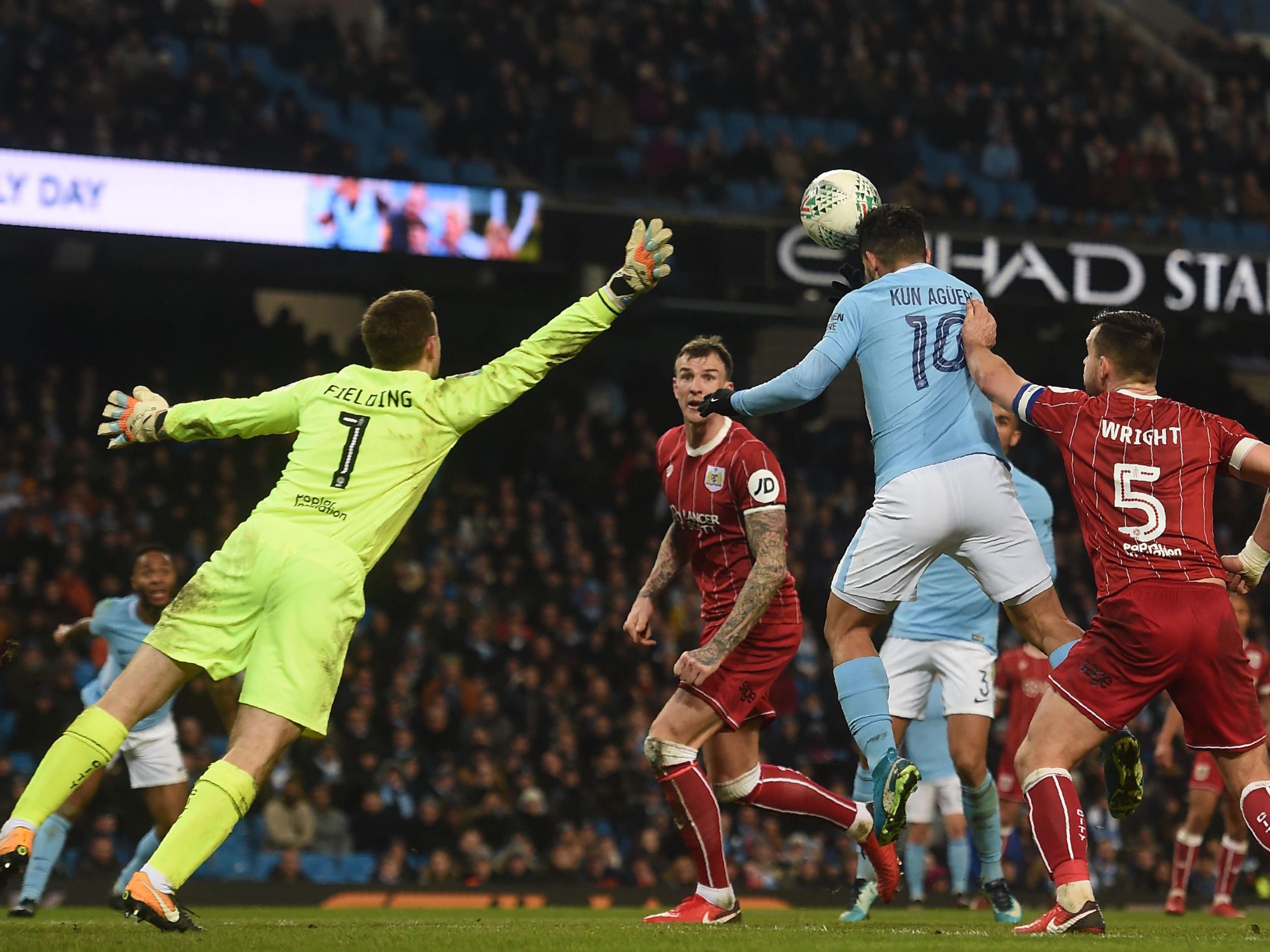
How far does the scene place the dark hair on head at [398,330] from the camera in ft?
19.9

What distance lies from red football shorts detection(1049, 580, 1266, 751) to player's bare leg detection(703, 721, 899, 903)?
1.81m

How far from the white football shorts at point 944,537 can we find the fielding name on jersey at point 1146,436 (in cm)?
60

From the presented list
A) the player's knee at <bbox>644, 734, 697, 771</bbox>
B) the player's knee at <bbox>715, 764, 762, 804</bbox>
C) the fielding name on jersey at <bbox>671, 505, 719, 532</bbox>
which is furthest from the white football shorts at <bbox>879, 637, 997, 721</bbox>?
A: the player's knee at <bbox>644, 734, 697, 771</bbox>

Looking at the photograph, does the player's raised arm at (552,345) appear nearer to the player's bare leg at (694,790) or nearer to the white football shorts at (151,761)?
the player's bare leg at (694,790)

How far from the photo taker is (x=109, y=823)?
12.1 metres

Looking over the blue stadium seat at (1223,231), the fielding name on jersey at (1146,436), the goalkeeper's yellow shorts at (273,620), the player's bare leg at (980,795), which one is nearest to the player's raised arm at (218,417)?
the goalkeeper's yellow shorts at (273,620)

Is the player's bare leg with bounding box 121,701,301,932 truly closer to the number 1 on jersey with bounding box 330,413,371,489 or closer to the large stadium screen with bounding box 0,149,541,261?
the number 1 on jersey with bounding box 330,413,371,489

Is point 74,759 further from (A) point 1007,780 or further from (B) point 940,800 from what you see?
(A) point 1007,780

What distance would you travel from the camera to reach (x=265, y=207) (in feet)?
52.4

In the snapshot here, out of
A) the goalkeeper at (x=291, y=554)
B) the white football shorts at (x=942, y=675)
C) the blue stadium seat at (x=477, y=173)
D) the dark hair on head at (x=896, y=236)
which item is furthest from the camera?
the blue stadium seat at (x=477, y=173)

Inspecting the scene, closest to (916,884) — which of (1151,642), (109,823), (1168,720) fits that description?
(1168,720)

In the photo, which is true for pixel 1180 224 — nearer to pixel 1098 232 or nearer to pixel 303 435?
pixel 1098 232

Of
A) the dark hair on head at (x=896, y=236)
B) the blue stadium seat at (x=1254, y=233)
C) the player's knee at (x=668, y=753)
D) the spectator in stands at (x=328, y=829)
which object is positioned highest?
the blue stadium seat at (x=1254, y=233)

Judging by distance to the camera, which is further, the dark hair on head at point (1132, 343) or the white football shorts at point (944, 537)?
the white football shorts at point (944, 537)
